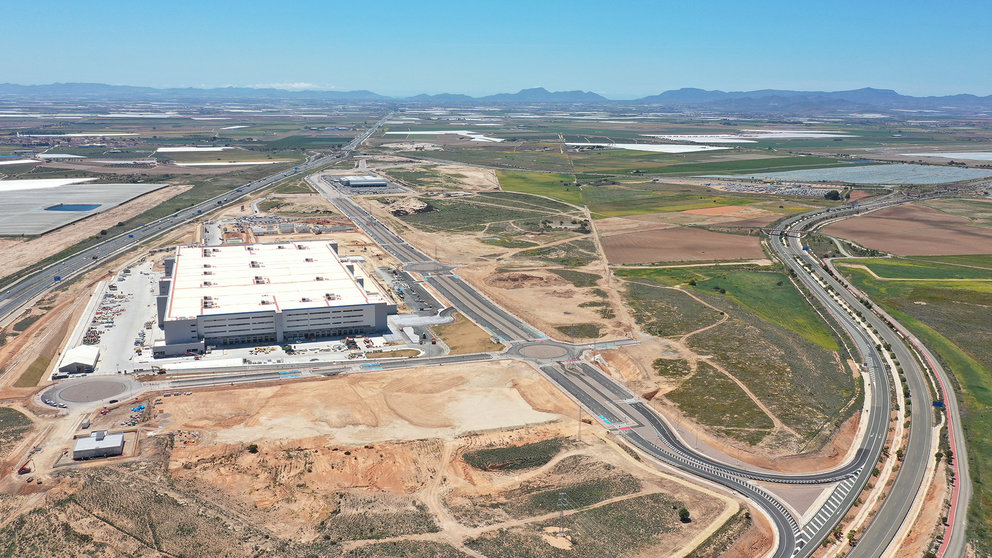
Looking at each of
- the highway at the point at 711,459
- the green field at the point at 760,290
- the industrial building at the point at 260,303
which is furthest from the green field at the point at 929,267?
the industrial building at the point at 260,303

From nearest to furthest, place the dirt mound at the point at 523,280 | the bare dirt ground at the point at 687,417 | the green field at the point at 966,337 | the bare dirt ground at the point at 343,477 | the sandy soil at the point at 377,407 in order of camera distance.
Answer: the bare dirt ground at the point at 343,477 < the green field at the point at 966,337 < the bare dirt ground at the point at 687,417 < the sandy soil at the point at 377,407 < the dirt mound at the point at 523,280

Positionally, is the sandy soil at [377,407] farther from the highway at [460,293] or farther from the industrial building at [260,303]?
the industrial building at [260,303]

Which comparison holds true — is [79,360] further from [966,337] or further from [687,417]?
[966,337]

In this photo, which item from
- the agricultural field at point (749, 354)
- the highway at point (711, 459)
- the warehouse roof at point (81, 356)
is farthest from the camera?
the warehouse roof at point (81, 356)

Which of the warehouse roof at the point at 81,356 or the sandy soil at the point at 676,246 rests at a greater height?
the sandy soil at the point at 676,246

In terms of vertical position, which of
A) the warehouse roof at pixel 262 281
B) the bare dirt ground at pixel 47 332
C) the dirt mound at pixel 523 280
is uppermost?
the warehouse roof at pixel 262 281

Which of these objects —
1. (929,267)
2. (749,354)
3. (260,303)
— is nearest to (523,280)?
(749,354)

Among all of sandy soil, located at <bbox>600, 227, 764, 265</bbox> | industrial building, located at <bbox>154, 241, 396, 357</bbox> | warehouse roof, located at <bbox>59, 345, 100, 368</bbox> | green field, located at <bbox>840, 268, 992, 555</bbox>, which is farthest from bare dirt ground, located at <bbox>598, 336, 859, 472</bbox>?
warehouse roof, located at <bbox>59, 345, 100, 368</bbox>

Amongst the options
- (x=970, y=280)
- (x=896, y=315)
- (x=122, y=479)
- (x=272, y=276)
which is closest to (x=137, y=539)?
(x=122, y=479)

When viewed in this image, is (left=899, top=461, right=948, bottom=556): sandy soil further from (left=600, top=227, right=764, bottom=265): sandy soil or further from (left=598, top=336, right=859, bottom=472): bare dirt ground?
(left=600, top=227, right=764, bottom=265): sandy soil
